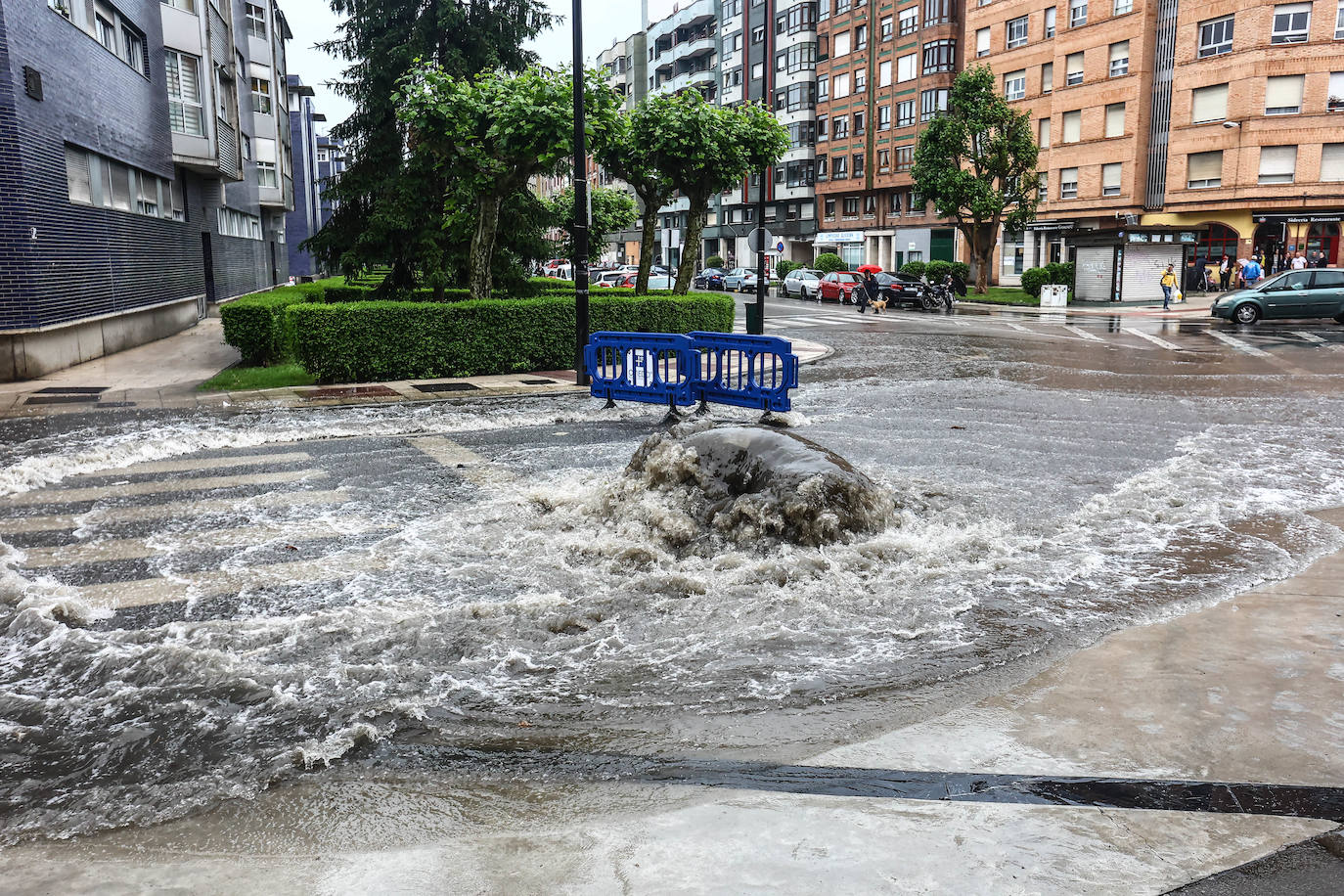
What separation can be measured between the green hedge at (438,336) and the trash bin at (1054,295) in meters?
24.5

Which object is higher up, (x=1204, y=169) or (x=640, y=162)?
(x=1204, y=169)

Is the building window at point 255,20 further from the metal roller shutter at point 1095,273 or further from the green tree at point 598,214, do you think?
the metal roller shutter at point 1095,273

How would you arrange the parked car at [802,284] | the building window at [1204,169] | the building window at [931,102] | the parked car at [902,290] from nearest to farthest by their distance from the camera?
the parked car at [902,290] < the building window at [1204,169] < the parked car at [802,284] < the building window at [931,102]

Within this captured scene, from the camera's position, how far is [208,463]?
10188 millimetres

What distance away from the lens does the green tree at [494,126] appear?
18.2 metres

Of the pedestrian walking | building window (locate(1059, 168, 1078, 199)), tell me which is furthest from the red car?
building window (locate(1059, 168, 1078, 199))

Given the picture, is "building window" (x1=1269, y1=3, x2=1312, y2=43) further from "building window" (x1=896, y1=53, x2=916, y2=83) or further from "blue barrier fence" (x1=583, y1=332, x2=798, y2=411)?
"blue barrier fence" (x1=583, y1=332, x2=798, y2=411)

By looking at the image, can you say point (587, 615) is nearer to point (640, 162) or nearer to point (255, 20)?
point (640, 162)

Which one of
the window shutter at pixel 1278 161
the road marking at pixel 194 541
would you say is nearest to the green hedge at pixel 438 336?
the road marking at pixel 194 541

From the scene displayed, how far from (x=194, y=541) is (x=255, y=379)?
1039 cm

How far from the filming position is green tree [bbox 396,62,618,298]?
18.2 m

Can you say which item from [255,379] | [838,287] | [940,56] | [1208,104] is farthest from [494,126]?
[940,56]

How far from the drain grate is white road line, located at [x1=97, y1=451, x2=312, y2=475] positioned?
16.8ft

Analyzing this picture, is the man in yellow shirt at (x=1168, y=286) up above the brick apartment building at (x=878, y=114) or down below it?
below
